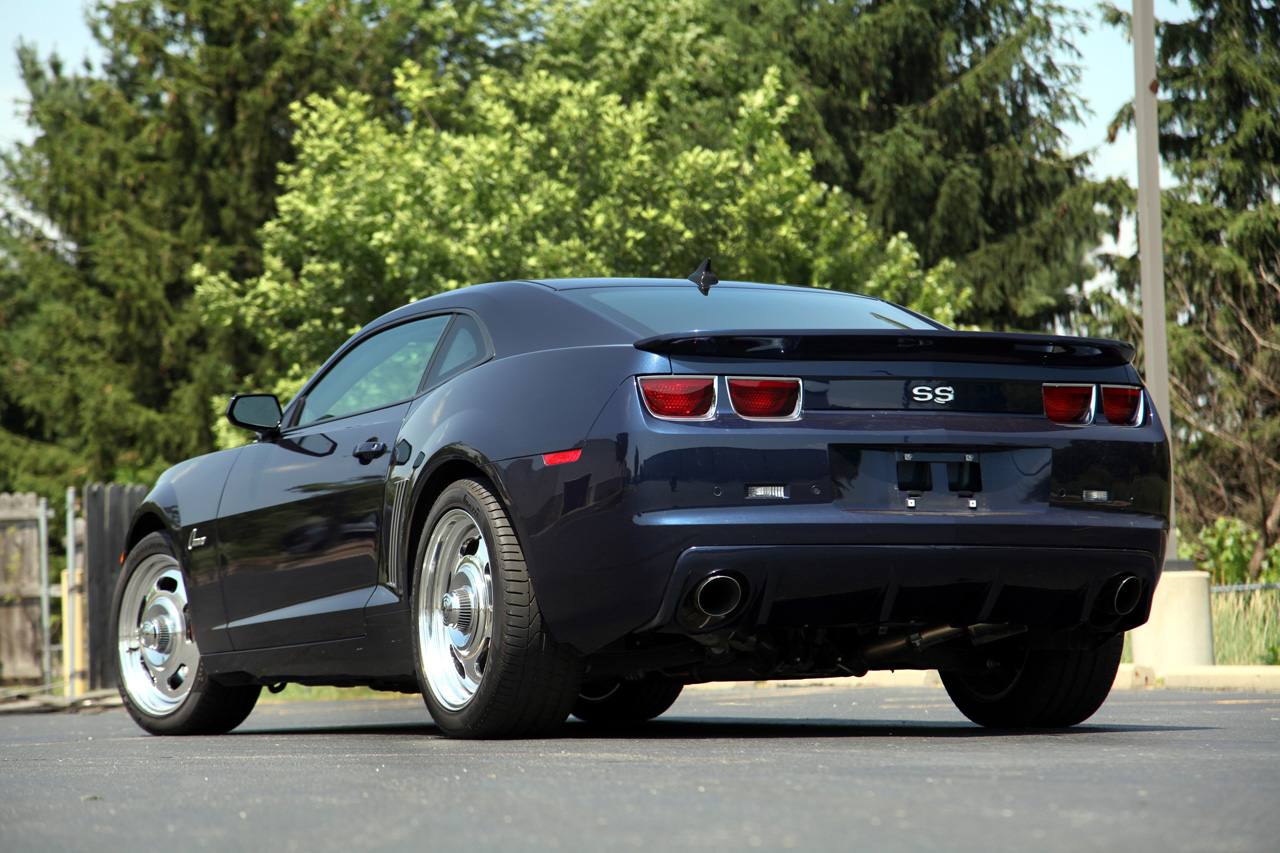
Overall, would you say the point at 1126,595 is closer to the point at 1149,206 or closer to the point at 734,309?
the point at 734,309

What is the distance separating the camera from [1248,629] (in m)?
11.2

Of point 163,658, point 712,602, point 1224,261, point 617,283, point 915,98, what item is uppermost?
point 915,98

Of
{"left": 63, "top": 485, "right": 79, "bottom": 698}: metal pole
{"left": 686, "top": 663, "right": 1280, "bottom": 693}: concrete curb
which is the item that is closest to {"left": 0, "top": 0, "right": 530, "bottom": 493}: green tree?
{"left": 63, "top": 485, "right": 79, "bottom": 698}: metal pole

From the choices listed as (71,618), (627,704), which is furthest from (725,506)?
(71,618)

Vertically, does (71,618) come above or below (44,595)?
below

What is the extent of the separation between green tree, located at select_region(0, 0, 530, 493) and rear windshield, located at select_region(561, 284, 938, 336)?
2684 cm

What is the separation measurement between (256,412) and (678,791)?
3.68 meters

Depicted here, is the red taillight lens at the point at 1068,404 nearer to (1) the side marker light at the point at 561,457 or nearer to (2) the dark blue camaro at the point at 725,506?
(2) the dark blue camaro at the point at 725,506

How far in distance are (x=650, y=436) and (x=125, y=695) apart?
3625 mm

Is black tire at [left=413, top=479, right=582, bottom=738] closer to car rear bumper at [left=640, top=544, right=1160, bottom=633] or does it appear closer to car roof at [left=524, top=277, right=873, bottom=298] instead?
car rear bumper at [left=640, top=544, right=1160, bottom=633]

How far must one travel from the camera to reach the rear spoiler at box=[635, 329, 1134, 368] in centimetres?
470

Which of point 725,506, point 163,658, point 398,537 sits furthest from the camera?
point 163,658

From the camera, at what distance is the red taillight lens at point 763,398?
15.3ft

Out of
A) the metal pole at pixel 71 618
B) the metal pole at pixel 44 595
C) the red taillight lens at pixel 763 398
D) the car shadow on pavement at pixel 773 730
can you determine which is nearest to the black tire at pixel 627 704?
the car shadow on pavement at pixel 773 730
